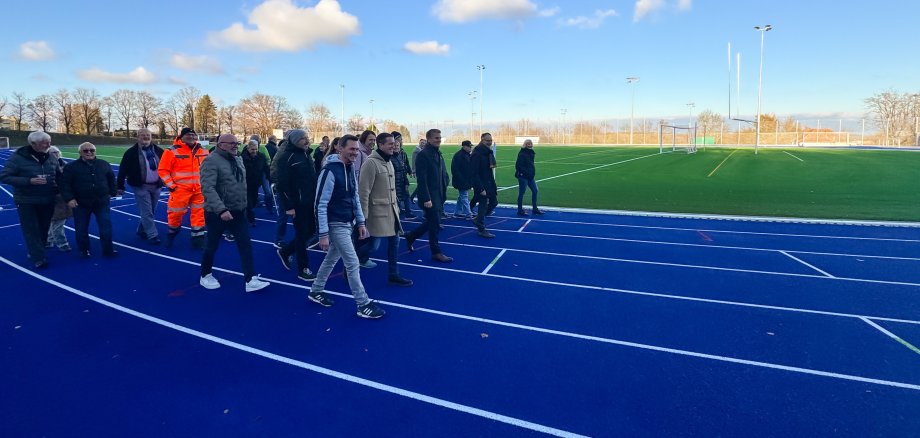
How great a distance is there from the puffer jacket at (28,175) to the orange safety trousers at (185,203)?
1531 mm

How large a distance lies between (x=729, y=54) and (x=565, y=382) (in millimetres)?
70109

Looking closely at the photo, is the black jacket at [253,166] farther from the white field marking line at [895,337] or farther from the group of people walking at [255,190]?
the white field marking line at [895,337]

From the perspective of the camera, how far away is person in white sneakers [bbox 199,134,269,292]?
5.80m

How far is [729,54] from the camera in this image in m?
62.5

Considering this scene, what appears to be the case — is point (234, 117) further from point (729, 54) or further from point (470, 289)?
point (470, 289)

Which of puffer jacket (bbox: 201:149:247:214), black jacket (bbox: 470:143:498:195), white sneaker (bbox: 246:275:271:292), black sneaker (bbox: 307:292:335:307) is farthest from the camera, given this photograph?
black jacket (bbox: 470:143:498:195)

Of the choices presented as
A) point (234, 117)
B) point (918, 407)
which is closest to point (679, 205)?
point (918, 407)

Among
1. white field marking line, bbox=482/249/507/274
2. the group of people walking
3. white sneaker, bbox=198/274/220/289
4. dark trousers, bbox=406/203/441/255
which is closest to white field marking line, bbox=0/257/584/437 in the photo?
white sneaker, bbox=198/274/220/289

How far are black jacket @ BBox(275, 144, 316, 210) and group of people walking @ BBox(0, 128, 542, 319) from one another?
0.01 meters

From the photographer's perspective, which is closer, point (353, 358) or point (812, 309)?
point (353, 358)

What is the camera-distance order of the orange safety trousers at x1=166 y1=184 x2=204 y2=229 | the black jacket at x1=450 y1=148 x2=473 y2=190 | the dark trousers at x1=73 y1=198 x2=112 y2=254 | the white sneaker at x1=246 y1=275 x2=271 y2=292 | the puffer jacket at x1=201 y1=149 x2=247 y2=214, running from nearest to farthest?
the puffer jacket at x1=201 y1=149 x2=247 y2=214
the white sneaker at x1=246 y1=275 x2=271 y2=292
the dark trousers at x1=73 y1=198 x2=112 y2=254
the orange safety trousers at x1=166 y1=184 x2=204 y2=229
the black jacket at x1=450 y1=148 x2=473 y2=190

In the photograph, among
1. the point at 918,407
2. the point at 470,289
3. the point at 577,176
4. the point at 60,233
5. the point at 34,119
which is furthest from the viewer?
the point at 34,119

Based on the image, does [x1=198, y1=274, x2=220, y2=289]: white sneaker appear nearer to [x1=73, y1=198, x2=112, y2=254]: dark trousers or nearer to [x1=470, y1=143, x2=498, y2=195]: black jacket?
[x1=73, y1=198, x2=112, y2=254]: dark trousers

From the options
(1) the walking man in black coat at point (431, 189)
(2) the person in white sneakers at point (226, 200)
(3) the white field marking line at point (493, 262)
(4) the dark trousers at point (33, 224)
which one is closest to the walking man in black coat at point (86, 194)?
(4) the dark trousers at point (33, 224)
